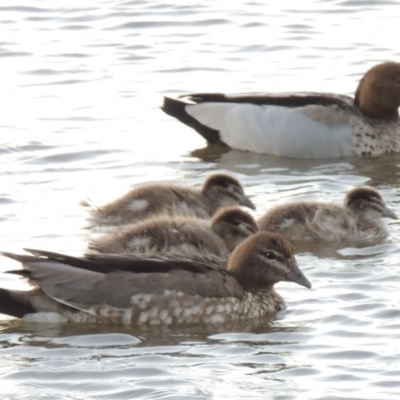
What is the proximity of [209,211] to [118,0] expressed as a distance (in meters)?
8.80

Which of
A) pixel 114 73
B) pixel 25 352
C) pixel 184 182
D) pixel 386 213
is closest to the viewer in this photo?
pixel 25 352

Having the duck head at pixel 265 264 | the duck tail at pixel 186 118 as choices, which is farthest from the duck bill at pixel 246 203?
the duck tail at pixel 186 118

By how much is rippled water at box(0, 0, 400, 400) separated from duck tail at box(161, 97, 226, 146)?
18cm

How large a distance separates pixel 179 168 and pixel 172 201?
6.77 feet

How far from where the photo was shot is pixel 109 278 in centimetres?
1019

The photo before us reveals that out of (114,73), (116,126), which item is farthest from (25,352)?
(114,73)

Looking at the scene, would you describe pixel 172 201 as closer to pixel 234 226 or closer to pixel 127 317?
pixel 234 226

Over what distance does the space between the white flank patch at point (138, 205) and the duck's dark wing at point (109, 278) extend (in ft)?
7.51

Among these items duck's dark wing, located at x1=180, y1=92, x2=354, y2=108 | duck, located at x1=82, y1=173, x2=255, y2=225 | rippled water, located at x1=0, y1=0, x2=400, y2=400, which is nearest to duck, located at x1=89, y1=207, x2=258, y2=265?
rippled water, located at x1=0, y1=0, x2=400, y2=400

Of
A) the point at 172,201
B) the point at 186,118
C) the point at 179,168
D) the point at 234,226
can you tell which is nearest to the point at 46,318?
the point at 234,226

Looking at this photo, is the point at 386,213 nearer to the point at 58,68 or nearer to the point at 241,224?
the point at 241,224

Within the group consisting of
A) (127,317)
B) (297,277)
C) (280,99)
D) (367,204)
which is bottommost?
(127,317)

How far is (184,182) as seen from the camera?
563 inches

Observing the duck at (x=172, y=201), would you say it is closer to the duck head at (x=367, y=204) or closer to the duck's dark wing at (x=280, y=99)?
the duck head at (x=367, y=204)
